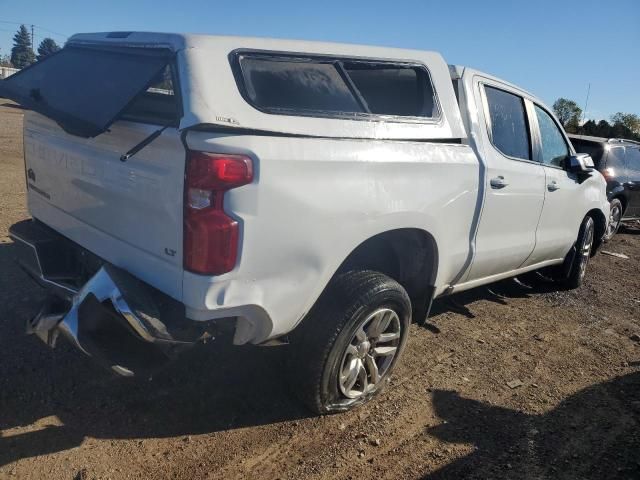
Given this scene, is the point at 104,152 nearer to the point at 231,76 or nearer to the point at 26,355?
the point at 231,76

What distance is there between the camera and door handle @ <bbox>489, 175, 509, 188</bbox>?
3.94 meters

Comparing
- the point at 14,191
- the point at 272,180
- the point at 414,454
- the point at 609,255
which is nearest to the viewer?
the point at 272,180

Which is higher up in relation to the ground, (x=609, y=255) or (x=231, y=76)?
(x=231, y=76)

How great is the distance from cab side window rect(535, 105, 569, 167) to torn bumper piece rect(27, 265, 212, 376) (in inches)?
143

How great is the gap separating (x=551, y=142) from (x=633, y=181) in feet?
18.2

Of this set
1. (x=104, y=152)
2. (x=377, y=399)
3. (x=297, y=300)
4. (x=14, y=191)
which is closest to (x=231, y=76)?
(x=104, y=152)

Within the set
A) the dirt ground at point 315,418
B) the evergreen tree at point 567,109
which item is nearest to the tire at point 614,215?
the dirt ground at point 315,418

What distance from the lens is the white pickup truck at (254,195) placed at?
8.16 ft

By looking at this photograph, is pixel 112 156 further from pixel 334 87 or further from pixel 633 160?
pixel 633 160

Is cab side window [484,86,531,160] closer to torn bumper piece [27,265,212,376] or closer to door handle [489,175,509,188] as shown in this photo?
door handle [489,175,509,188]

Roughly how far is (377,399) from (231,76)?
2.14m

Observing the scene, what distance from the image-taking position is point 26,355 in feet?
11.6

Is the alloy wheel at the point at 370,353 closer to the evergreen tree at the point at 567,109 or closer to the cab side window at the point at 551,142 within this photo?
the cab side window at the point at 551,142

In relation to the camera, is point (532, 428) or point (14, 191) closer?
point (532, 428)
